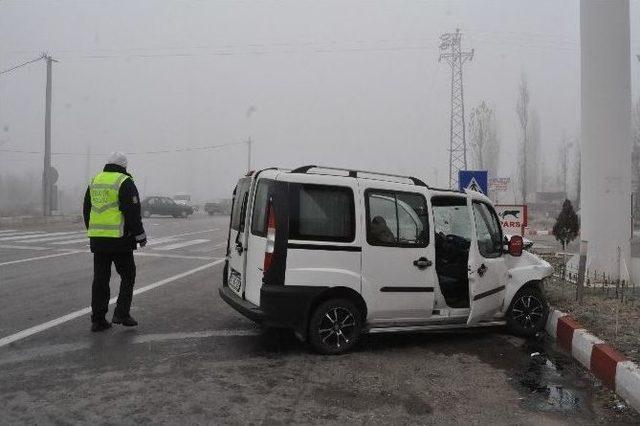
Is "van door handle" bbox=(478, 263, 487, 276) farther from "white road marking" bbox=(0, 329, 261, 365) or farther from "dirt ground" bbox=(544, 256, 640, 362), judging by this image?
"white road marking" bbox=(0, 329, 261, 365)

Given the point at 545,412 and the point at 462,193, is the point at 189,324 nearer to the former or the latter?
the point at 462,193

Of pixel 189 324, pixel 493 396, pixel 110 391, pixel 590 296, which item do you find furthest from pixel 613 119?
pixel 110 391

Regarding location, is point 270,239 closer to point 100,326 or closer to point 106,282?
point 106,282

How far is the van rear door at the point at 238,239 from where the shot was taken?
5.73m

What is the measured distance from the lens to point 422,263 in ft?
18.8

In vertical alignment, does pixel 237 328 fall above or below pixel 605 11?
below

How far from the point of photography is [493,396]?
14.7 feet

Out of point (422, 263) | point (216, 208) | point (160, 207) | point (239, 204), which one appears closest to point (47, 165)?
point (160, 207)

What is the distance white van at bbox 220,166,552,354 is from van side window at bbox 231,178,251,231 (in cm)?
1

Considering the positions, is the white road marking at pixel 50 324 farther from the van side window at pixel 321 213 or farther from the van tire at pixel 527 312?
the van tire at pixel 527 312

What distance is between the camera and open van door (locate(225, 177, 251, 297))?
573cm

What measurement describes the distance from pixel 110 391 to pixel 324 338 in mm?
2049

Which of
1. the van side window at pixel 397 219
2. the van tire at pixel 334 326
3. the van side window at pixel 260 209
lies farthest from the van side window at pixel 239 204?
the van side window at pixel 397 219

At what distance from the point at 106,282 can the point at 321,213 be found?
8.57ft
